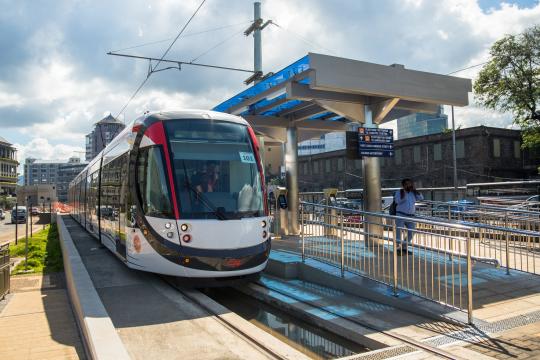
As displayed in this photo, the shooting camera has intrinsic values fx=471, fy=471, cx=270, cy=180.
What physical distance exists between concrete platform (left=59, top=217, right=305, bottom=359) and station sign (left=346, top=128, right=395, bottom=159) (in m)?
5.23

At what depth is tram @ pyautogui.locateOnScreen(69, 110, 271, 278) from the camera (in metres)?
7.75

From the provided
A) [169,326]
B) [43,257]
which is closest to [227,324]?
[169,326]

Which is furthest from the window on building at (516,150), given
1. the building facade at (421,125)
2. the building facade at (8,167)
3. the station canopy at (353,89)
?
the building facade at (8,167)

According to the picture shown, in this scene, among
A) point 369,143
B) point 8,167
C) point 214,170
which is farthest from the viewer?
point 8,167

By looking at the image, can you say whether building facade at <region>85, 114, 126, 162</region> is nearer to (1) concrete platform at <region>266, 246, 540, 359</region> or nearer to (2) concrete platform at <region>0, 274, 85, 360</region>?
(2) concrete platform at <region>0, 274, 85, 360</region>

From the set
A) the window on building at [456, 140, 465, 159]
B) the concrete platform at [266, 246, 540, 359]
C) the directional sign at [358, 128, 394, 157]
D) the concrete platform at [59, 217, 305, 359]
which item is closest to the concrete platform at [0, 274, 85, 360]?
the concrete platform at [59, 217, 305, 359]

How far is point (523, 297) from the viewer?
23.4 feet

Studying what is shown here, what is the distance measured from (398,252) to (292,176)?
294 inches

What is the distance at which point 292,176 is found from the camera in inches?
→ 579

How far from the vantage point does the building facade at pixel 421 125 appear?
109m

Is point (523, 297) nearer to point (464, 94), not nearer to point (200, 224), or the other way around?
point (200, 224)

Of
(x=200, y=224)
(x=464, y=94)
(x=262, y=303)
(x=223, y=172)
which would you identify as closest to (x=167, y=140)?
(x=223, y=172)

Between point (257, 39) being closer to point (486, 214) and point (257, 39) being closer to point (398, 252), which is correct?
point (486, 214)

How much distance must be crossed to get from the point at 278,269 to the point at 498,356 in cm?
543
